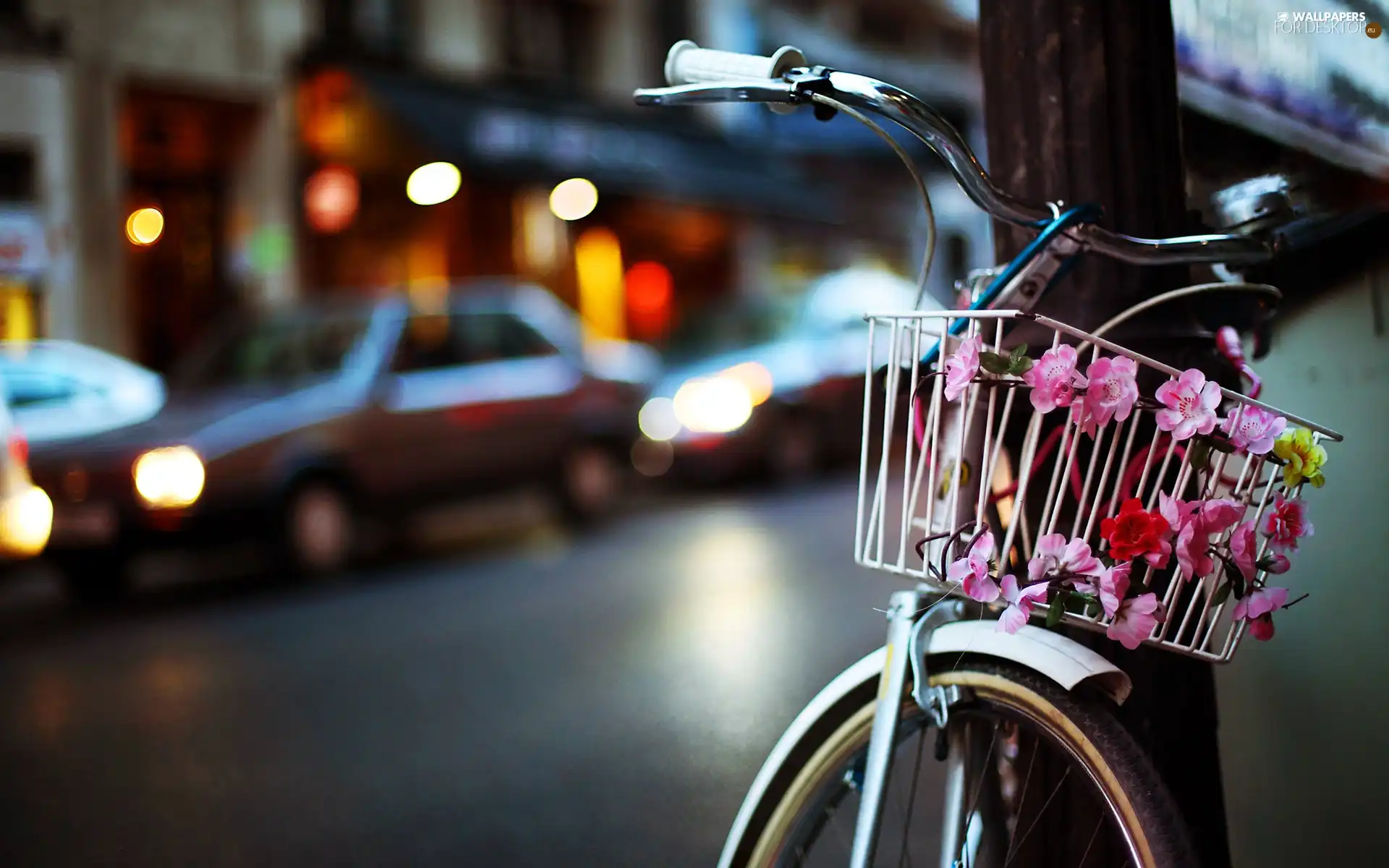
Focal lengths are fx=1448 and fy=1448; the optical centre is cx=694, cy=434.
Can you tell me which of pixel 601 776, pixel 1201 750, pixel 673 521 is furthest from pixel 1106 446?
pixel 673 521

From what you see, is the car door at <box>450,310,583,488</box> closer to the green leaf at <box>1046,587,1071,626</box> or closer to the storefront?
the storefront

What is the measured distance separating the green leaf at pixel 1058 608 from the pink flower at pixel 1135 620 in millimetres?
63

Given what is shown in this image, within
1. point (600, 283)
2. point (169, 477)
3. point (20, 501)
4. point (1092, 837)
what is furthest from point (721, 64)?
point (600, 283)

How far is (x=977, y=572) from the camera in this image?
1.82 m

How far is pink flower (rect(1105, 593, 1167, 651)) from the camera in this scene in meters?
1.79

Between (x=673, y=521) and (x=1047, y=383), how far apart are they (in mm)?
9078

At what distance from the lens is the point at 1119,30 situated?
2.38m

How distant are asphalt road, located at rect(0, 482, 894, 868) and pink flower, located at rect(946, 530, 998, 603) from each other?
5.93 feet

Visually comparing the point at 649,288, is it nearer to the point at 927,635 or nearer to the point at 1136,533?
the point at 927,635

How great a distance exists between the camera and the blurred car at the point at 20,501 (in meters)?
8.18

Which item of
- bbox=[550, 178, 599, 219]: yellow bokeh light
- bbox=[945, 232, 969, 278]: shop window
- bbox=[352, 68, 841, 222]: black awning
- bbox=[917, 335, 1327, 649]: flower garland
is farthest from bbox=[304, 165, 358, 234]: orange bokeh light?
bbox=[917, 335, 1327, 649]: flower garland

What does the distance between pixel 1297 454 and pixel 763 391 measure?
11.0 m

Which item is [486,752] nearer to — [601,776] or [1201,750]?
[601,776]

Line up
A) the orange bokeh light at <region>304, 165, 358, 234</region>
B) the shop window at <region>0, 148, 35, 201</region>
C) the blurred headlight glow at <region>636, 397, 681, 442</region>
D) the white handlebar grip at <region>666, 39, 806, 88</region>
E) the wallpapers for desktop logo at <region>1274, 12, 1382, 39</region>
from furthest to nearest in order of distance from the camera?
the orange bokeh light at <region>304, 165, 358, 234</region> → the shop window at <region>0, 148, 35, 201</region> → the blurred headlight glow at <region>636, 397, 681, 442</region> → the wallpapers for desktop logo at <region>1274, 12, 1382, 39</region> → the white handlebar grip at <region>666, 39, 806, 88</region>
